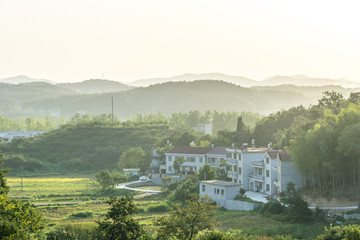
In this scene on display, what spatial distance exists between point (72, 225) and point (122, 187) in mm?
22414

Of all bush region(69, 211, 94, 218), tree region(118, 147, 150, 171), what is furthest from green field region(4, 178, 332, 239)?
tree region(118, 147, 150, 171)

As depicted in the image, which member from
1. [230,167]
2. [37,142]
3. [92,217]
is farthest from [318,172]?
[37,142]

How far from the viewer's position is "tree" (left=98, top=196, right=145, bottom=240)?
56.0 ft

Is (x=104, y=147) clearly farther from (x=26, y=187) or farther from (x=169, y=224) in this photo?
(x=169, y=224)

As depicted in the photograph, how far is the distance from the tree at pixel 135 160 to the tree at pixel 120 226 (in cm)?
4123

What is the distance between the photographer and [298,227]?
27.0 meters

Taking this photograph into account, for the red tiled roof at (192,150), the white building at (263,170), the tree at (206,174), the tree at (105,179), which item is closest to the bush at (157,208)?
the tree at (206,174)

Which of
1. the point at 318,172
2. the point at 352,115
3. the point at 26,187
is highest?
the point at 352,115

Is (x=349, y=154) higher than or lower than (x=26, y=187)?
higher

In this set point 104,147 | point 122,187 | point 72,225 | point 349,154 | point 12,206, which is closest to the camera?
point 12,206

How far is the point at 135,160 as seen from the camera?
5938 centimetres

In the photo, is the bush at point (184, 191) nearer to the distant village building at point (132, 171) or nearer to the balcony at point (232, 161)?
the balcony at point (232, 161)

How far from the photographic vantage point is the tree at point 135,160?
5913 cm

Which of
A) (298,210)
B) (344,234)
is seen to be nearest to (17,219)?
(344,234)
